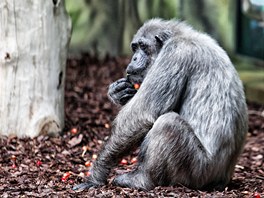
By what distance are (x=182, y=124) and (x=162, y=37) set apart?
102 cm

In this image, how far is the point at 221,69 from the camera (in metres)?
7.11

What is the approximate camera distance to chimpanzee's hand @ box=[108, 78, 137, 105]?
7512 mm

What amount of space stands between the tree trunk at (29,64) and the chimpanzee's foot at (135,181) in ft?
6.69

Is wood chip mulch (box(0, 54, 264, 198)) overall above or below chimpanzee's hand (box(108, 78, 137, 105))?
below

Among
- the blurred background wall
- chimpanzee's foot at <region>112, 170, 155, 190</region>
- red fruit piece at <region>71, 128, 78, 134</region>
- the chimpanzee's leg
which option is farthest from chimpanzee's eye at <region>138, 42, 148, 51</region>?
the blurred background wall

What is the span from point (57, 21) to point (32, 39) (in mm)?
434

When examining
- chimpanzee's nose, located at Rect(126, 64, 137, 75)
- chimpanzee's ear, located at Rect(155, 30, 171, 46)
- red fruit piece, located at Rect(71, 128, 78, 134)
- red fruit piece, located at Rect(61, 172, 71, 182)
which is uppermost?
chimpanzee's ear, located at Rect(155, 30, 171, 46)

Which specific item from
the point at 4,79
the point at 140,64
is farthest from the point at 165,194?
the point at 4,79

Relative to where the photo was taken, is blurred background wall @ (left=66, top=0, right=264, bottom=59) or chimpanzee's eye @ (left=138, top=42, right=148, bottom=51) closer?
chimpanzee's eye @ (left=138, top=42, right=148, bottom=51)

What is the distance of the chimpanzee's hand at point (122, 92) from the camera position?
24.6 ft

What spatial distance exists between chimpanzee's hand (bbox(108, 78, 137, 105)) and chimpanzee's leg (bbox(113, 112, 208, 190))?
746 millimetres

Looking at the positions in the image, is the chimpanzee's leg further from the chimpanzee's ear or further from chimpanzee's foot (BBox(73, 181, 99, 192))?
the chimpanzee's ear

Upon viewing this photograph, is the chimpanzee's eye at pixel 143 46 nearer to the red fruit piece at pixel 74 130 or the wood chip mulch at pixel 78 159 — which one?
the wood chip mulch at pixel 78 159

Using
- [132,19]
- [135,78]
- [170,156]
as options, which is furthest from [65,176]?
[132,19]
